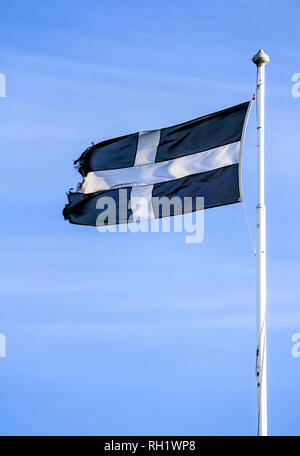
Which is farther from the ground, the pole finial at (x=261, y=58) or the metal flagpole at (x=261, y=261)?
the pole finial at (x=261, y=58)

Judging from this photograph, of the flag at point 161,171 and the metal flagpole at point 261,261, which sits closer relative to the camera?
the metal flagpole at point 261,261

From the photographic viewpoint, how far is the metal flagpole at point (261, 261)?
24722 mm

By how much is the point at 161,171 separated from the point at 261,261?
4410 mm

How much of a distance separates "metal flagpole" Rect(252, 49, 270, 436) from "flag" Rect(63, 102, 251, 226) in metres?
0.58

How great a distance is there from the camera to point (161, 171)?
2862cm

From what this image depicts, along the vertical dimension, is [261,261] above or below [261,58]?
below

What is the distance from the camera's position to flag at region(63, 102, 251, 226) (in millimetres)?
26891

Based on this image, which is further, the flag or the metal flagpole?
the flag

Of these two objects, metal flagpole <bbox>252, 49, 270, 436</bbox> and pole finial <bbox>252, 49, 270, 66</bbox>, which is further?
pole finial <bbox>252, 49, 270, 66</bbox>

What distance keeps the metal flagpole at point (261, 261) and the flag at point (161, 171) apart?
58 centimetres

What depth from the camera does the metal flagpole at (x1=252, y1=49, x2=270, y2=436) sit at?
81.1 ft

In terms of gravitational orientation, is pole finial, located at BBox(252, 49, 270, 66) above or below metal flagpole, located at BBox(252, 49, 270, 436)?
above
